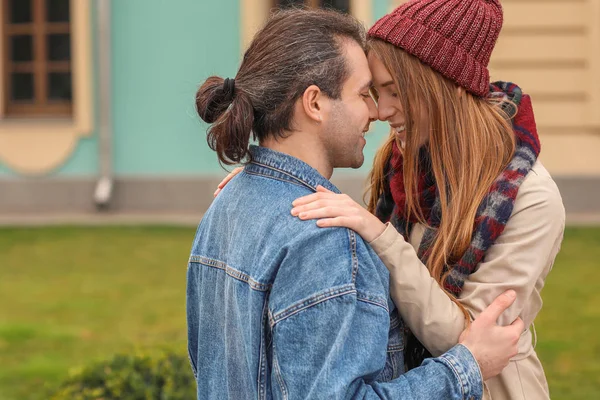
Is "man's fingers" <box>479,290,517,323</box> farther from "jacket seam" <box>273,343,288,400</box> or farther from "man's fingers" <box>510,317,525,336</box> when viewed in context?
"jacket seam" <box>273,343,288,400</box>

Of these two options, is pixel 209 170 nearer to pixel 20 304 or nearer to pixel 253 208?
pixel 20 304

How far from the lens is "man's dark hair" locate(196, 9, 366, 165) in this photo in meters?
2.18

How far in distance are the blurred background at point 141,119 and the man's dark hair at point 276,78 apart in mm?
6816

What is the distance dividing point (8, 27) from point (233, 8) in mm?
3073

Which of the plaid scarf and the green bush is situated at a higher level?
the plaid scarf

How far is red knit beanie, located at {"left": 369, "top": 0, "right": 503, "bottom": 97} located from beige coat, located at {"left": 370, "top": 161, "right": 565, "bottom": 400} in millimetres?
301

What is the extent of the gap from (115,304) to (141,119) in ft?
17.6

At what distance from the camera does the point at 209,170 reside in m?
12.6

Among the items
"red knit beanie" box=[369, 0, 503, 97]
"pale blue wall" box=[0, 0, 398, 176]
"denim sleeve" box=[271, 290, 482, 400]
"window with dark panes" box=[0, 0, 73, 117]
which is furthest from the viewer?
"window with dark panes" box=[0, 0, 73, 117]

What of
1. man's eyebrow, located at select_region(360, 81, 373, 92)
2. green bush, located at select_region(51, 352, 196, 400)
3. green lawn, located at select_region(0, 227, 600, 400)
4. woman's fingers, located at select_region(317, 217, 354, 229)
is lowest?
green lawn, located at select_region(0, 227, 600, 400)

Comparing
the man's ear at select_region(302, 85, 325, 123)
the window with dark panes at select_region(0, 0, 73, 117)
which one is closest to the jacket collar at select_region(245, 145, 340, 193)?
the man's ear at select_region(302, 85, 325, 123)

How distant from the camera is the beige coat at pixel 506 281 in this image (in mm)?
2291

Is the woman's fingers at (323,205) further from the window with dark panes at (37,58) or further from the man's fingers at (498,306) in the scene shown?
the window with dark panes at (37,58)

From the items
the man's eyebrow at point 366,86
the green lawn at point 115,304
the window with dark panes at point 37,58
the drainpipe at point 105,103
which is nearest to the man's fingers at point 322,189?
the man's eyebrow at point 366,86
